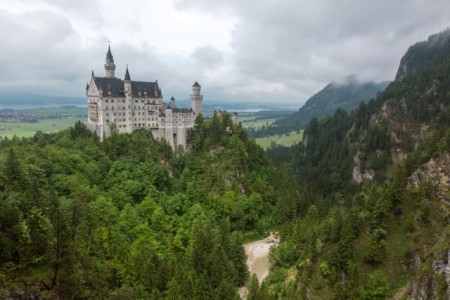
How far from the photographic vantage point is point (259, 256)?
8038cm

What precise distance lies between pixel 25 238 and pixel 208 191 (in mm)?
61551

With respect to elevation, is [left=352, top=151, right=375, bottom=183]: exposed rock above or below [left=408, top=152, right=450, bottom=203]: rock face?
below

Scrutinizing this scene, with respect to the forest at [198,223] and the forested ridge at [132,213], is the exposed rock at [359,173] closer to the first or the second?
the forest at [198,223]


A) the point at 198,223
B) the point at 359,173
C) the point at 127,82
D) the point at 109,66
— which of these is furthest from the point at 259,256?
the point at 359,173

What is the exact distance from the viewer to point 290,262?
7300 centimetres

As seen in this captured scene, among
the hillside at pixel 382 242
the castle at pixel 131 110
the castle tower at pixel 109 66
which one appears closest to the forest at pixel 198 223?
the hillside at pixel 382 242

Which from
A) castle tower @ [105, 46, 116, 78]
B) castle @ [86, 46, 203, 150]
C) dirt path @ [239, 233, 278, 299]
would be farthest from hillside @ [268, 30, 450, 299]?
castle tower @ [105, 46, 116, 78]

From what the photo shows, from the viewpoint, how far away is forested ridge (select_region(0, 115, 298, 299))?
36531 mm

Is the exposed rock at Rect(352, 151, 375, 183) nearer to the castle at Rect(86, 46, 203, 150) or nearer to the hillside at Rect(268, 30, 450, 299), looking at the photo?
the hillside at Rect(268, 30, 450, 299)

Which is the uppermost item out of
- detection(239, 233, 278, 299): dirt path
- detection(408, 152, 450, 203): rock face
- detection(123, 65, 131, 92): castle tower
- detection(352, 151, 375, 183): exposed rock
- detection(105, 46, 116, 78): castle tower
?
detection(105, 46, 116, 78): castle tower

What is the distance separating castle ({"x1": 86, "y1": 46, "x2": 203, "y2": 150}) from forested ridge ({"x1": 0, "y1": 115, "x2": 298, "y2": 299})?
14.3 feet

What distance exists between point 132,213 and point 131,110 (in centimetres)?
3932

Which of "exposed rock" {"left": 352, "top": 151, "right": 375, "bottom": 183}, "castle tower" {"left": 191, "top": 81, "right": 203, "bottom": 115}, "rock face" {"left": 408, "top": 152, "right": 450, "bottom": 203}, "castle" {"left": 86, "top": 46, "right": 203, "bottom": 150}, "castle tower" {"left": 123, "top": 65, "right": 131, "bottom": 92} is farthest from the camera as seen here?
"exposed rock" {"left": 352, "top": 151, "right": 375, "bottom": 183}

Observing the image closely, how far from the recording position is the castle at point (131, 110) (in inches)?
3905
